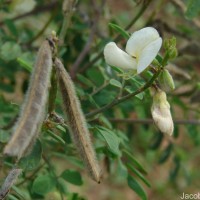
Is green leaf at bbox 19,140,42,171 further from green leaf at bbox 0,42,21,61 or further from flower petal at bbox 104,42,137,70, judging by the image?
green leaf at bbox 0,42,21,61

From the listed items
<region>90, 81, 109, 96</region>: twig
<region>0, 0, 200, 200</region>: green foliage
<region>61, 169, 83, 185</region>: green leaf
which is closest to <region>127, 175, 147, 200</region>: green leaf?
<region>0, 0, 200, 200</region>: green foliage

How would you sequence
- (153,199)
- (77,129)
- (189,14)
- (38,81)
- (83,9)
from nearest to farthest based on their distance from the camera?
(38,81), (77,129), (189,14), (83,9), (153,199)

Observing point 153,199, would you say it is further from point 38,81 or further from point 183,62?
point 38,81

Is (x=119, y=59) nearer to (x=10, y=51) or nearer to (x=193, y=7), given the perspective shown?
(x=193, y=7)

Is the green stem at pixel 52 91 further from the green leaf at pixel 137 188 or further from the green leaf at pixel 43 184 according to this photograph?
the green leaf at pixel 137 188

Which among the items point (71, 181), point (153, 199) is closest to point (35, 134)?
point (71, 181)

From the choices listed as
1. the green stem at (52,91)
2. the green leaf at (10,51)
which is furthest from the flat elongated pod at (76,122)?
the green leaf at (10,51)
